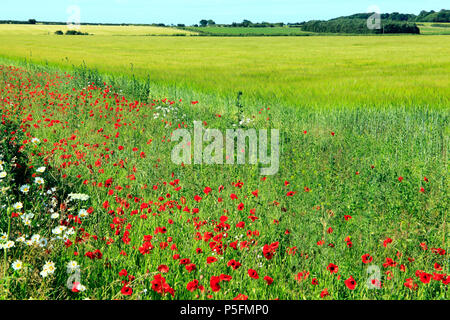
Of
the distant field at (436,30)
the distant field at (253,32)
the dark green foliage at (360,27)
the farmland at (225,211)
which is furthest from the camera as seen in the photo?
the distant field at (253,32)

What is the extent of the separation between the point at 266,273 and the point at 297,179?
2294 mm

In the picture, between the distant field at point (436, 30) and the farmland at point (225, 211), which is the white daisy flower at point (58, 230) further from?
the distant field at point (436, 30)

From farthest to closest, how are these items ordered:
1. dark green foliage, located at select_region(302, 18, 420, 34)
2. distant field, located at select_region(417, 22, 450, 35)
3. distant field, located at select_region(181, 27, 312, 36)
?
distant field, located at select_region(181, 27, 312, 36)
dark green foliage, located at select_region(302, 18, 420, 34)
distant field, located at select_region(417, 22, 450, 35)

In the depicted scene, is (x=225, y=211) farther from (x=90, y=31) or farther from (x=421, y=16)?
(x=421, y=16)

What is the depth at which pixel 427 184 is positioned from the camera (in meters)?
4.64

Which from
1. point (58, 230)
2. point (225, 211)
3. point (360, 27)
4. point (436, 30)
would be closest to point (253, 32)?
point (360, 27)

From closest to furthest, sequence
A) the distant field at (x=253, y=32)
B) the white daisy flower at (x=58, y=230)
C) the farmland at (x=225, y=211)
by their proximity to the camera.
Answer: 1. the farmland at (x=225, y=211)
2. the white daisy flower at (x=58, y=230)
3. the distant field at (x=253, y=32)

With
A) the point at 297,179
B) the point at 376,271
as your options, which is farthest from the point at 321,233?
the point at 297,179

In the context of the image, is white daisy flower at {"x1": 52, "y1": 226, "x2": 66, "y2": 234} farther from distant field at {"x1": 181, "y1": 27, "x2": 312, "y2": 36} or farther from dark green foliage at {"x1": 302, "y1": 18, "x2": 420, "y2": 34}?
Result: dark green foliage at {"x1": 302, "y1": 18, "x2": 420, "y2": 34}

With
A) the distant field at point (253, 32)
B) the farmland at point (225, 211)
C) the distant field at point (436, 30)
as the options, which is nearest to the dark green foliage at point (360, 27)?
the distant field at point (436, 30)

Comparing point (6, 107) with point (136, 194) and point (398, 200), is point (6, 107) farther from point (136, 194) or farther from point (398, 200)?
point (398, 200)

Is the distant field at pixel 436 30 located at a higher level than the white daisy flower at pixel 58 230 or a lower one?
higher

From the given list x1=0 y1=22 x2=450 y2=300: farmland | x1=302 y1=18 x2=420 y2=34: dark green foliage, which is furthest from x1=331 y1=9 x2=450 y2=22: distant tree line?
x1=0 y1=22 x2=450 y2=300: farmland

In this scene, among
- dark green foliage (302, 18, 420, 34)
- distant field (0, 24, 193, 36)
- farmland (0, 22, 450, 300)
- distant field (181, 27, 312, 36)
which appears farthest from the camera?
distant field (181, 27, 312, 36)
